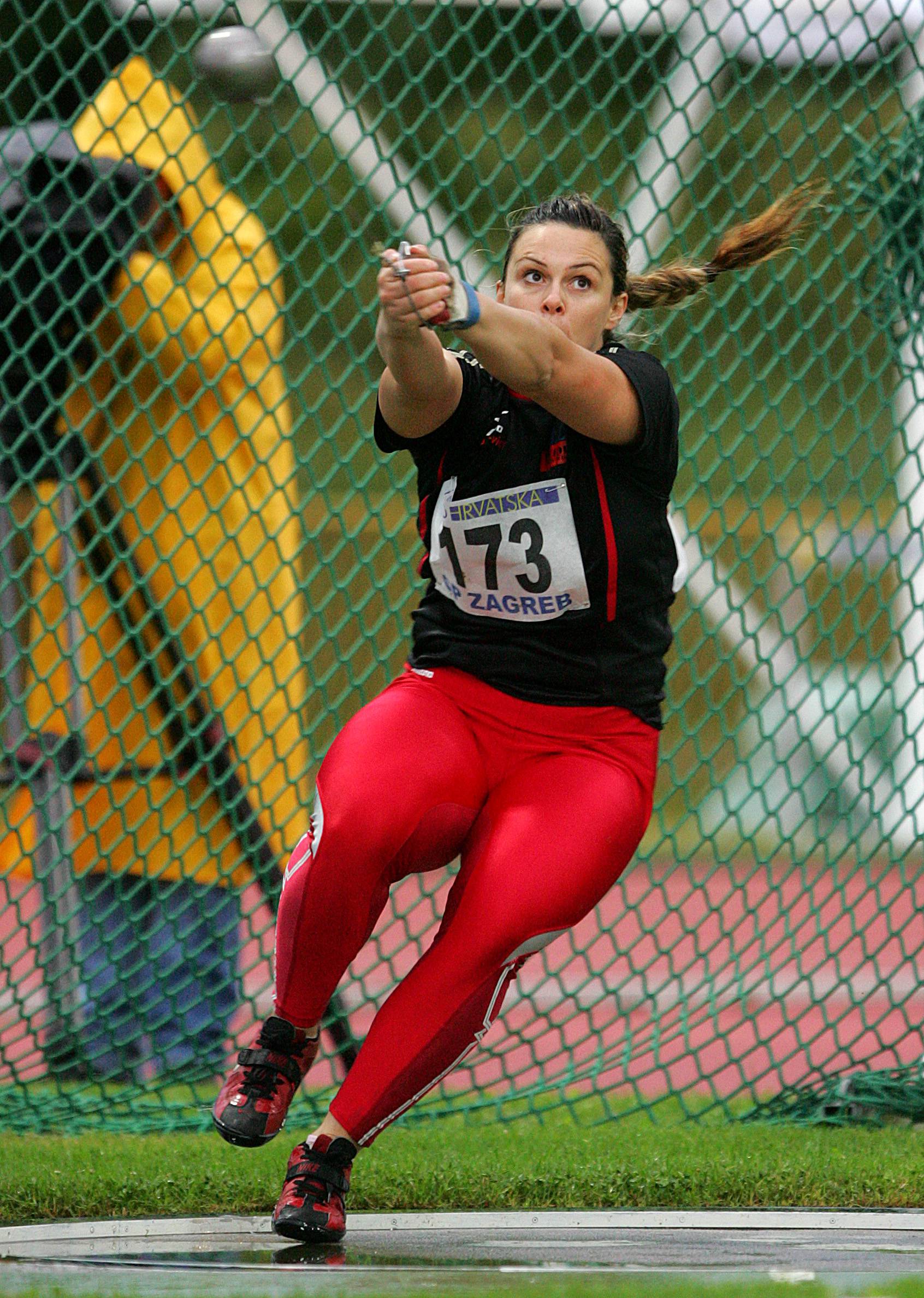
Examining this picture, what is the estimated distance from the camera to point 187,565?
4.94 m

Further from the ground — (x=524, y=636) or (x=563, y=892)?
(x=524, y=636)

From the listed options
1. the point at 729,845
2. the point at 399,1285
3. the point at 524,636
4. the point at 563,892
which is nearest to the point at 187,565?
the point at 524,636

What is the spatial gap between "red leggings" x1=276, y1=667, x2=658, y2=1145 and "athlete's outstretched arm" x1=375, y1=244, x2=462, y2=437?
1.74 ft

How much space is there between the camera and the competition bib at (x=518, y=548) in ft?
10.1

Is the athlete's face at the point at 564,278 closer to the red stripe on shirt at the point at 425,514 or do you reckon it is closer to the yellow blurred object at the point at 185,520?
the red stripe on shirt at the point at 425,514

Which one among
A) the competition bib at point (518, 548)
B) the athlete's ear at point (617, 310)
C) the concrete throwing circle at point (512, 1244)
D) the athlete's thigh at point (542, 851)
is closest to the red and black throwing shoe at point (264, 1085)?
the concrete throwing circle at point (512, 1244)

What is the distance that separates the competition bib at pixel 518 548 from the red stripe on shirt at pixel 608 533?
1.9 inches

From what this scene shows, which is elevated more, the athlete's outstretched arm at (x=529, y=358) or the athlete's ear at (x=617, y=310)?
the athlete's ear at (x=617, y=310)

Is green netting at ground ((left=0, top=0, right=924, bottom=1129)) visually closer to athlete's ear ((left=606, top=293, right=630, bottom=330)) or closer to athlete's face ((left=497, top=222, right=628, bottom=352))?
athlete's ear ((left=606, top=293, right=630, bottom=330))

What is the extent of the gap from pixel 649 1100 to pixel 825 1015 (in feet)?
1.97

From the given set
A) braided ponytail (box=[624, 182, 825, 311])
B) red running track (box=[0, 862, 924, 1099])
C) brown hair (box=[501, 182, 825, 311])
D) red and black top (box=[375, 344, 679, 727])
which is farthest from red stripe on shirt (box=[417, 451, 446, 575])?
red running track (box=[0, 862, 924, 1099])

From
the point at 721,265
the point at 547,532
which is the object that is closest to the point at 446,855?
the point at 547,532

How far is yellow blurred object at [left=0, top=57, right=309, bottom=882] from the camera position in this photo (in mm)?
4805

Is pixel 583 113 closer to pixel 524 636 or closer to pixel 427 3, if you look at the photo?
pixel 427 3
